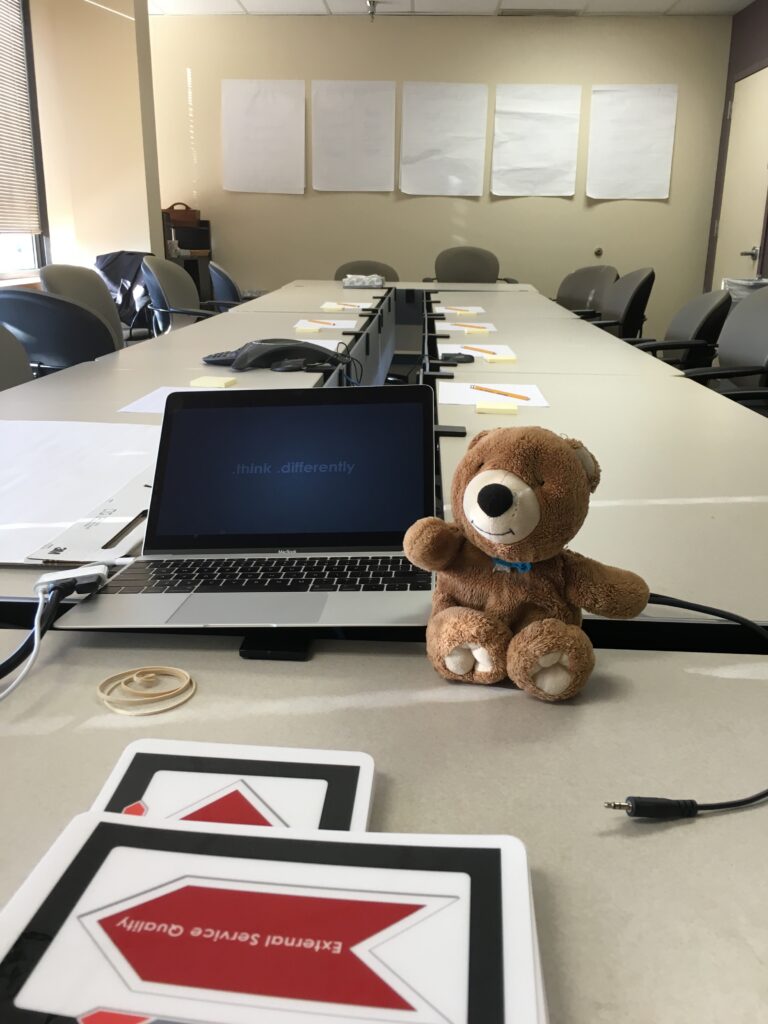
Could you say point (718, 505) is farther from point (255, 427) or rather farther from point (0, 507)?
point (0, 507)

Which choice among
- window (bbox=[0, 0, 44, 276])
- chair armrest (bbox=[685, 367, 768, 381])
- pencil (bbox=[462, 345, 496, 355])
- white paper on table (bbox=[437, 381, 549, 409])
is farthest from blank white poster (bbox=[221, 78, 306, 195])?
white paper on table (bbox=[437, 381, 549, 409])

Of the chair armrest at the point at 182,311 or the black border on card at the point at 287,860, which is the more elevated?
the chair armrest at the point at 182,311

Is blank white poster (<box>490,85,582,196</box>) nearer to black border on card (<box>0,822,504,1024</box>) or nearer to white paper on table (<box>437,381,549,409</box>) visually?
white paper on table (<box>437,381,549,409</box>)

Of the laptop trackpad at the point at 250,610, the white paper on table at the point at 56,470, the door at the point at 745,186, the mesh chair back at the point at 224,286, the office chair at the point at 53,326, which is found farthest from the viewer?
the door at the point at 745,186

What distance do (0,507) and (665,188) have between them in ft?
22.9

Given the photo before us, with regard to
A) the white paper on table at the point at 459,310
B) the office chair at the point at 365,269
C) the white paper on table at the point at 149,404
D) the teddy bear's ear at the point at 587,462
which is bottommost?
the white paper on table at the point at 149,404

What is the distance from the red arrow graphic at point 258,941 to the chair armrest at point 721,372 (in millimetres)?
2554

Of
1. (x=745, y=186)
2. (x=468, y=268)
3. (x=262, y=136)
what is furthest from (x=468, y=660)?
(x=262, y=136)

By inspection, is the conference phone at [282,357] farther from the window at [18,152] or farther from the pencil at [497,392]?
the window at [18,152]

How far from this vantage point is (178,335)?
9.59ft

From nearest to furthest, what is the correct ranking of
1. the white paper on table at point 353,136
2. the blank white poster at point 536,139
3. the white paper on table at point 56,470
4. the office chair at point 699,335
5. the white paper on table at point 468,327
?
the white paper on table at point 56,470, the white paper on table at point 468,327, the office chair at point 699,335, the blank white poster at point 536,139, the white paper on table at point 353,136

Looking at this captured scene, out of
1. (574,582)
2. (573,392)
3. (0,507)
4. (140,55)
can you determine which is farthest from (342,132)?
(574,582)

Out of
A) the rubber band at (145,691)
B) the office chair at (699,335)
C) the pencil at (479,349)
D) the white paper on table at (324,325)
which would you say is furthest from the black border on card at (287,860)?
the office chair at (699,335)

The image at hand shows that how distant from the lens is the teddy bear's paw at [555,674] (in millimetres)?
661
